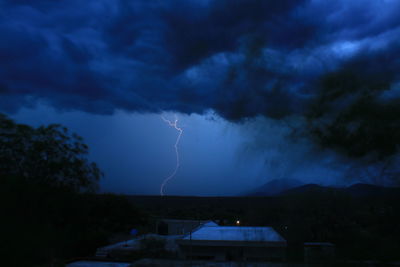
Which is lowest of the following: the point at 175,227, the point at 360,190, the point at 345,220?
the point at 175,227

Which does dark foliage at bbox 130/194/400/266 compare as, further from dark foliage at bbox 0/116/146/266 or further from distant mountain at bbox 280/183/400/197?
dark foliage at bbox 0/116/146/266

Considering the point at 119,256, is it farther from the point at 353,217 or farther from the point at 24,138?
the point at 353,217

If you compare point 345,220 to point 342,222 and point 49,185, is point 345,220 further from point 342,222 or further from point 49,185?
point 49,185

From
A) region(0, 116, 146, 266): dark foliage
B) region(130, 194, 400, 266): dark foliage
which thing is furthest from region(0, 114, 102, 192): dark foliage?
region(130, 194, 400, 266): dark foliage

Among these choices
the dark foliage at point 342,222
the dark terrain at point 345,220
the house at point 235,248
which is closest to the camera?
the dark foliage at point 342,222

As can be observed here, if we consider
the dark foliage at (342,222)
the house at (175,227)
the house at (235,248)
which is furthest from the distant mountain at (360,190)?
the house at (175,227)

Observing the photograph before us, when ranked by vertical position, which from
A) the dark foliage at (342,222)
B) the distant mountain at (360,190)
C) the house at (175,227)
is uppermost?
the distant mountain at (360,190)

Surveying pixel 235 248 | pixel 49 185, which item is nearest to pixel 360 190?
pixel 235 248

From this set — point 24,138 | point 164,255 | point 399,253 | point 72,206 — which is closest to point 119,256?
point 164,255

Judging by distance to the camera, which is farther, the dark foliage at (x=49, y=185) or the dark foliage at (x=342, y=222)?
the dark foliage at (x=49, y=185)

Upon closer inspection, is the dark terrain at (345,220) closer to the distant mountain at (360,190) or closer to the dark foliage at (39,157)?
the distant mountain at (360,190)

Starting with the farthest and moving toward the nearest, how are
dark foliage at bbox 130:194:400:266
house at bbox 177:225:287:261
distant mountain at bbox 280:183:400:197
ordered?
house at bbox 177:225:287:261, distant mountain at bbox 280:183:400:197, dark foliage at bbox 130:194:400:266

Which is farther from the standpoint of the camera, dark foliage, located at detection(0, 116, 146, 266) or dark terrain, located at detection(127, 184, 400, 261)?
dark foliage, located at detection(0, 116, 146, 266)

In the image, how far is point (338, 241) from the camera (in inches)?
784
